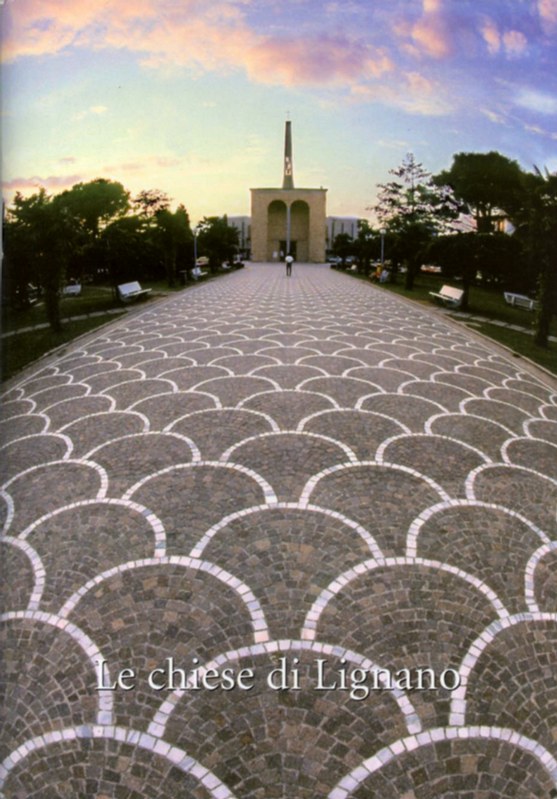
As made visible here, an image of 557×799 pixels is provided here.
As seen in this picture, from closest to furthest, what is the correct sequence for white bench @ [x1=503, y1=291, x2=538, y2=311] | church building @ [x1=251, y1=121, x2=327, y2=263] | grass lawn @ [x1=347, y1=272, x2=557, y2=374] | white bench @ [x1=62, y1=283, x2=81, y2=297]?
1. grass lawn @ [x1=347, y1=272, x2=557, y2=374]
2. white bench @ [x1=503, y1=291, x2=538, y2=311]
3. white bench @ [x1=62, y1=283, x2=81, y2=297]
4. church building @ [x1=251, y1=121, x2=327, y2=263]

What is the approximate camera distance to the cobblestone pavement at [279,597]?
9.57 feet

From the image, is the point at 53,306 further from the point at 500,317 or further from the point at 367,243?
the point at 367,243

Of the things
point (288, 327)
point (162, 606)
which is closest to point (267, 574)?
point (162, 606)

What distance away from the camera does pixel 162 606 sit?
3.84 metres

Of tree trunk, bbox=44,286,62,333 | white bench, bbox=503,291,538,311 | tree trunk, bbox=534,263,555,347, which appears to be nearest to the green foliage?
white bench, bbox=503,291,538,311

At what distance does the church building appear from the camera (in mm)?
57031

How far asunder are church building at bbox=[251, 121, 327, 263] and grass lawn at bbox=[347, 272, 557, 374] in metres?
33.2

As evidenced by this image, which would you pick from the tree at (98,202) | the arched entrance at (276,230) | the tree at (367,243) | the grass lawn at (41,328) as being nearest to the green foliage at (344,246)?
the tree at (367,243)

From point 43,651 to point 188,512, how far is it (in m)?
1.67

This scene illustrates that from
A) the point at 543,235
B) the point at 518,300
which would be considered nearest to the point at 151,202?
the point at 518,300

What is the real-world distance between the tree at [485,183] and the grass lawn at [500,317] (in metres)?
A: 2.72

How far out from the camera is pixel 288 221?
57062mm

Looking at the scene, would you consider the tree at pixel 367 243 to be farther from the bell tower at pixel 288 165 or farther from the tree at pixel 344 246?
the bell tower at pixel 288 165

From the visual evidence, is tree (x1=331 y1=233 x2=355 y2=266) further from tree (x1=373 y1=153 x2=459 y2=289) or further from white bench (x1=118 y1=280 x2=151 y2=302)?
white bench (x1=118 y1=280 x2=151 y2=302)
